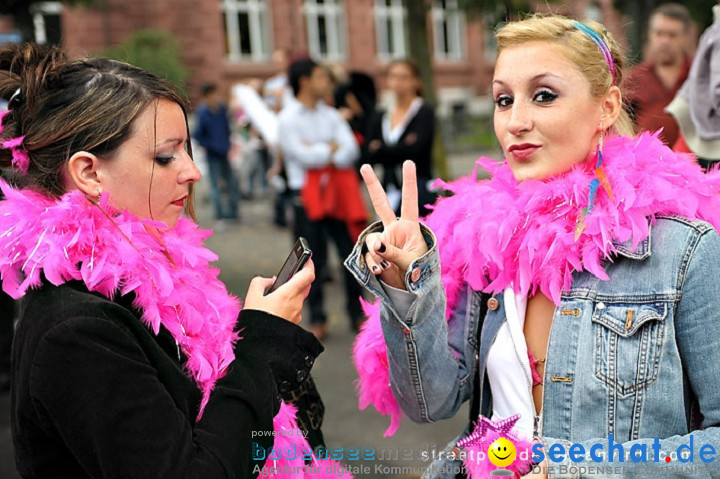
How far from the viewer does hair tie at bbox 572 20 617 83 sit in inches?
73.1

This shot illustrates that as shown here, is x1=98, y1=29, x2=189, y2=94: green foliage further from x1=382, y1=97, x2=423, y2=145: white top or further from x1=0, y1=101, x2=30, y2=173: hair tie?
x1=0, y1=101, x2=30, y2=173: hair tie

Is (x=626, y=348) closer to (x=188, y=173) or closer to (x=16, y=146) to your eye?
(x=188, y=173)

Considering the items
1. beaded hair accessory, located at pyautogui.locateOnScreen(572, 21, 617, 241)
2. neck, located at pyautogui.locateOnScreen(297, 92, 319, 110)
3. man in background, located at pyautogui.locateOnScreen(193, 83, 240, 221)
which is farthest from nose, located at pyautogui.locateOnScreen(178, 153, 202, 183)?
man in background, located at pyautogui.locateOnScreen(193, 83, 240, 221)

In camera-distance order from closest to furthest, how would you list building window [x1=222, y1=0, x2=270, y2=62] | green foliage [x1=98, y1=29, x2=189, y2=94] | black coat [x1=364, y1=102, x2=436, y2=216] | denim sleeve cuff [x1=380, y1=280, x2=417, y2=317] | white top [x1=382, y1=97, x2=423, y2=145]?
denim sleeve cuff [x1=380, y1=280, x2=417, y2=317], black coat [x1=364, y1=102, x2=436, y2=216], white top [x1=382, y1=97, x2=423, y2=145], green foliage [x1=98, y1=29, x2=189, y2=94], building window [x1=222, y1=0, x2=270, y2=62]

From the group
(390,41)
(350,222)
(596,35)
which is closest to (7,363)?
(350,222)

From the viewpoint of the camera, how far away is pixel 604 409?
170 centimetres

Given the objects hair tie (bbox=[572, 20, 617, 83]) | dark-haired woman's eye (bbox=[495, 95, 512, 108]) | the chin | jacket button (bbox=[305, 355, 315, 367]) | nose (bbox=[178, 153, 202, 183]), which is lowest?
jacket button (bbox=[305, 355, 315, 367])

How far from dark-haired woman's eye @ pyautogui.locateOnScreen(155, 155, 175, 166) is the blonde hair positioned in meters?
0.90

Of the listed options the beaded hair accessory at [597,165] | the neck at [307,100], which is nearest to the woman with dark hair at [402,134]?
the neck at [307,100]

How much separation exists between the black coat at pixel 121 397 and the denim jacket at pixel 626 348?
13.8 inches

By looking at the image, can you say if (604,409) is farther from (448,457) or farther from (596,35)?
(596,35)

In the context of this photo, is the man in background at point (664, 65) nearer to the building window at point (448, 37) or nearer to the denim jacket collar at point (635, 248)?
the denim jacket collar at point (635, 248)

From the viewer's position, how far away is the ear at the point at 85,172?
1.65 m

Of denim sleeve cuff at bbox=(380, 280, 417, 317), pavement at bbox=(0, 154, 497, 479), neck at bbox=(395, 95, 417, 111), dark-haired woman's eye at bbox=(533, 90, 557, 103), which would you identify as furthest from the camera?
neck at bbox=(395, 95, 417, 111)
